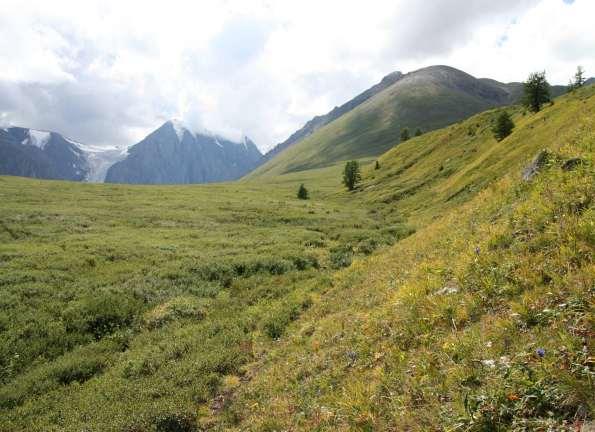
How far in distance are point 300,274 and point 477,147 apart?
48.0 meters

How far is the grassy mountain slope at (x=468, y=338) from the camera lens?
196 inches

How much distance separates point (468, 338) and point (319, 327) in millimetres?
6598

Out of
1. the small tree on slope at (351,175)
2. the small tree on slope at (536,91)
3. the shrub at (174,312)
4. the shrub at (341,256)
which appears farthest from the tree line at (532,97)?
the shrub at (174,312)

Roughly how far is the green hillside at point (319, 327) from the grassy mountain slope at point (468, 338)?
0.11 ft

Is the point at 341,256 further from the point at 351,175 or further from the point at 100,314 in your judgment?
the point at 351,175

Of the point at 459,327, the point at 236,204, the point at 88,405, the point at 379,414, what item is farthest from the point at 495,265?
the point at 236,204

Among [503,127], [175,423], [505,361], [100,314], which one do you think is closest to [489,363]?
[505,361]

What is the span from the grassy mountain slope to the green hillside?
34 millimetres

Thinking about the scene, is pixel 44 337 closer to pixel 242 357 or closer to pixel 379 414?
pixel 242 357

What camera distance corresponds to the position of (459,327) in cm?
748

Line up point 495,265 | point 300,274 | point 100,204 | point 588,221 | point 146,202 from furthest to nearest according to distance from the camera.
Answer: point 146,202 < point 100,204 < point 300,274 < point 495,265 < point 588,221

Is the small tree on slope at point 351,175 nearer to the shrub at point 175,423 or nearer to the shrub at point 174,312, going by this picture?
the shrub at point 174,312

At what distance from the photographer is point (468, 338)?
21.7ft

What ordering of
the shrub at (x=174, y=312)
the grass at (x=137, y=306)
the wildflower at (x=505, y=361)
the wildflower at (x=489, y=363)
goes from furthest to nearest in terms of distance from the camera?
the shrub at (x=174, y=312) < the grass at (x=137, y=306) < the wildflower at (x=489, y=363) < the wildflower at (x=505, y=361)
